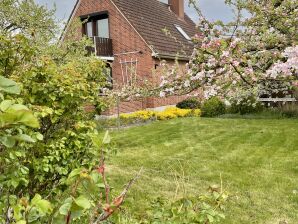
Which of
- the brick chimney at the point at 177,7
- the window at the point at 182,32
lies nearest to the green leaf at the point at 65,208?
the window at the point at 182,32

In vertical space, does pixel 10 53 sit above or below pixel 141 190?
above

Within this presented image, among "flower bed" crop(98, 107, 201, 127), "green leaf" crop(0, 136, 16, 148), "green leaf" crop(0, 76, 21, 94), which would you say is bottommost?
"flower bed" crop(98, 107, 201, 127)

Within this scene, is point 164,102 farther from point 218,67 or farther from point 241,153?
point 218,67

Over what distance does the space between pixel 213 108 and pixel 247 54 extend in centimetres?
1426

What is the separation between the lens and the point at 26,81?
4.63 metres

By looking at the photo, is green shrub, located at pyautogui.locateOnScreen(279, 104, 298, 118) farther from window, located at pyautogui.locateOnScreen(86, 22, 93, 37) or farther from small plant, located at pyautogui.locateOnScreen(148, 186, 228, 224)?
small plant, located at pyautogui.locateOnScreen(148, 186, 228, 224)

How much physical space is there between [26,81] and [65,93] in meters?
0.45

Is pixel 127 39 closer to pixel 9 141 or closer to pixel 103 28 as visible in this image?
pixel 103 28

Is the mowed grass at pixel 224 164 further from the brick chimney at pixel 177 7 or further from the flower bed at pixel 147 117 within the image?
the brick chimney at pixel 177 7

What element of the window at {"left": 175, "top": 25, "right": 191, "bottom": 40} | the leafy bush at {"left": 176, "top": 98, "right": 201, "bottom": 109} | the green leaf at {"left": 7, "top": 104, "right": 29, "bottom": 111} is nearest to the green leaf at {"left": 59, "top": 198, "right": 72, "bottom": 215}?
the green leaf at {"left": 7, "top": 104, "right": 29, "bottom": 111}

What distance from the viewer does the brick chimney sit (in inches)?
1261

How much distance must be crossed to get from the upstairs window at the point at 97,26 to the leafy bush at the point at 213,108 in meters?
8.92

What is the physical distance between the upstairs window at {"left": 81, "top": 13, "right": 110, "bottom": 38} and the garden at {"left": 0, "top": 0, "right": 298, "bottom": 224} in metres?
15.3

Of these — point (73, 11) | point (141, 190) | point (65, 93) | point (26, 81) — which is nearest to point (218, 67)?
point (65, 93)
